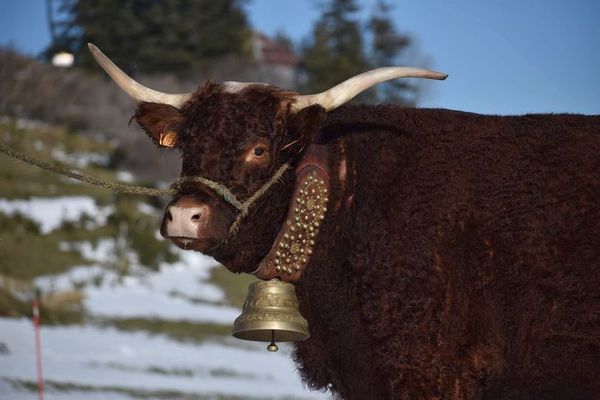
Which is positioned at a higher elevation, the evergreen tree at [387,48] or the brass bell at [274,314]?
the evergreen tree at [387,48]

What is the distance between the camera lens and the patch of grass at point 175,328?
1886 centimetres

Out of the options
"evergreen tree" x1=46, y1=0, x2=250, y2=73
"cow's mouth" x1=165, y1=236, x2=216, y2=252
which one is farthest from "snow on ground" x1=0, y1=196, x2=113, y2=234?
"cow's mouth" x1=165, y1=236, x2=216, y2=252

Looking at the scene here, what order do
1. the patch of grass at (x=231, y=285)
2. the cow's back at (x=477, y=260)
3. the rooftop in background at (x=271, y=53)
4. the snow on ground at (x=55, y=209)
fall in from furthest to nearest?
the rooftop in background at (x=271, y=53)
the snow on ground at (x=55, y=209)
the patch of grass at (x=231, y=285)
the cow's back at (x=477, y=260)

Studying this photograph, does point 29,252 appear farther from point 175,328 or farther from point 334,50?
point 334,50

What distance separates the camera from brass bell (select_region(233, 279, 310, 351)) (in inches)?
202

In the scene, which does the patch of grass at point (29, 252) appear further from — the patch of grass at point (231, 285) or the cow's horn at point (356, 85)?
the cow's horn at point (356, 85)

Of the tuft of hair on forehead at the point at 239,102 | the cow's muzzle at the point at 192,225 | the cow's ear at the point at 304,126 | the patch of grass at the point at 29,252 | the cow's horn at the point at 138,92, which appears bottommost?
the cow's muzzle at the point at 192,225

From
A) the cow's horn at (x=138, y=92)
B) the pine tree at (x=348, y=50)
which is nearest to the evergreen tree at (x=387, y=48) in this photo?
the pine tree at (x=348, y=50)

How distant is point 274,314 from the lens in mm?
5133

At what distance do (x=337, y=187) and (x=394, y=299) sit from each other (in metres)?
0.71

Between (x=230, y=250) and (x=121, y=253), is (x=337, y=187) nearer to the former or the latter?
(x=230, y=250)

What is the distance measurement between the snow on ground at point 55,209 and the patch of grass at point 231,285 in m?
3.54

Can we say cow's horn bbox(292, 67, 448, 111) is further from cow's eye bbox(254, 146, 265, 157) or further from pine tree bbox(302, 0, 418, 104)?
pine tree bbox(302, 0, 418, 104)

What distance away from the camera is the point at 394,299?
478 centimetres
